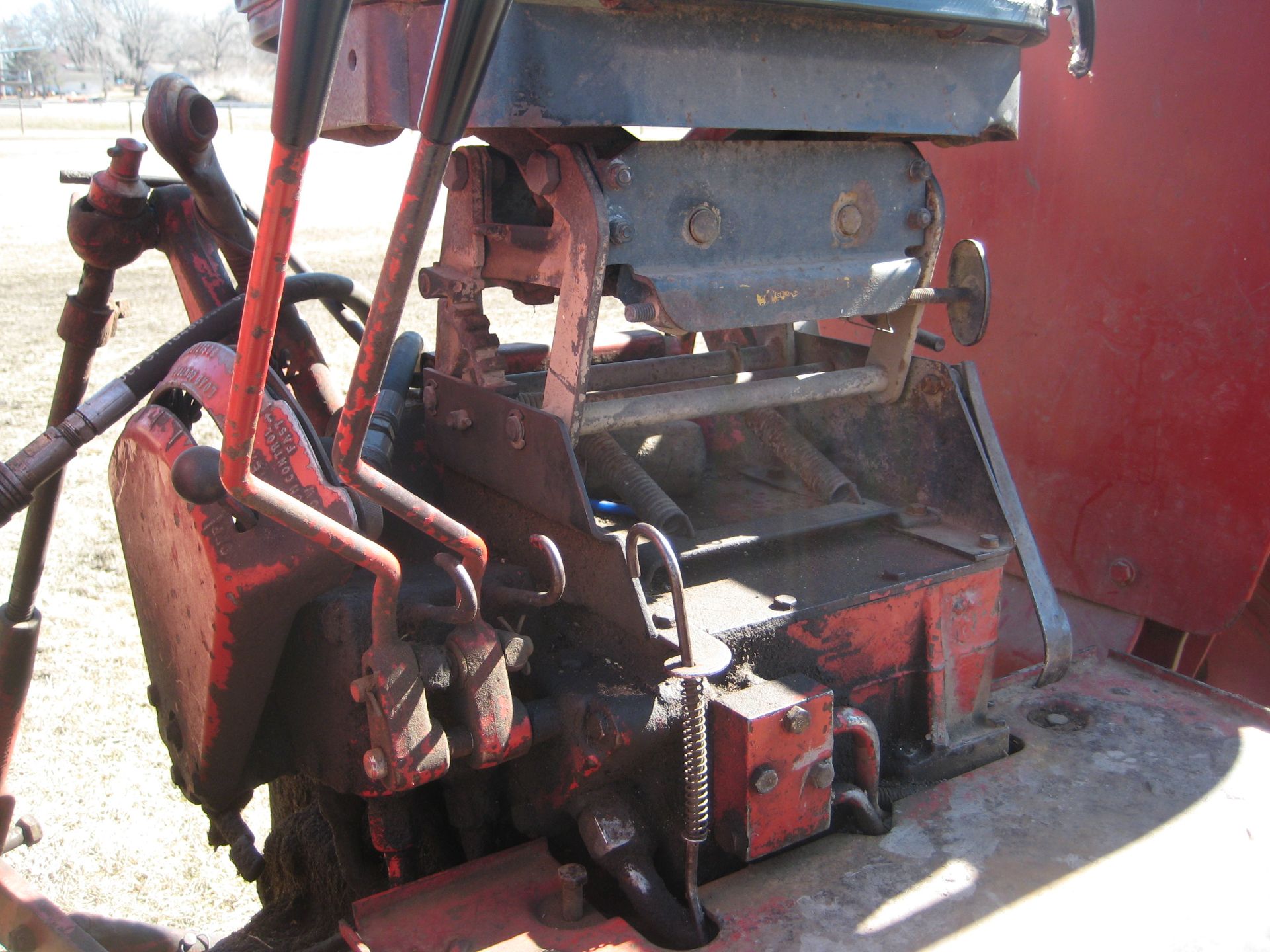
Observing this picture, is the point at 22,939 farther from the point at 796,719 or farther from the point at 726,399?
the point at 726,399

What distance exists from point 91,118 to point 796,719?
93.8ft

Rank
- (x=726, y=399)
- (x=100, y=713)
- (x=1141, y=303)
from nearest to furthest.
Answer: (x=726, y=399)
(x=1141, y=303)
(x=100, y=713)

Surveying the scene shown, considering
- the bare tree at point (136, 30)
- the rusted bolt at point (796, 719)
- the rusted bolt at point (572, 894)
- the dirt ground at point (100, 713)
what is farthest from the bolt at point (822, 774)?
Result: the bare tree at point (136, 30)

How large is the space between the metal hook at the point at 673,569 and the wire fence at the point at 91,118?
63.8ft

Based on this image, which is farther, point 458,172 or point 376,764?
point 458,172

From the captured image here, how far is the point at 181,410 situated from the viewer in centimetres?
166

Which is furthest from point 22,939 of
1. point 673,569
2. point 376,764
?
point 673,569

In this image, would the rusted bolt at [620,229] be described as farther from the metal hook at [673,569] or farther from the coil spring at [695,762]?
the coil spring at [695,762]

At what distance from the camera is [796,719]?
5.18 feet

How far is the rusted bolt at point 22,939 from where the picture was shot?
174cm

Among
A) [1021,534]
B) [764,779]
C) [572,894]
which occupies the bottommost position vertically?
[572,894]

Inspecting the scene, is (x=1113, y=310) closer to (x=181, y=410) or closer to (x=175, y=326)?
(x=181, y=410)

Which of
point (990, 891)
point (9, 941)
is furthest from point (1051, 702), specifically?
point (9, 941)

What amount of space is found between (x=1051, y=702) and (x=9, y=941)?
1863 millimetres
